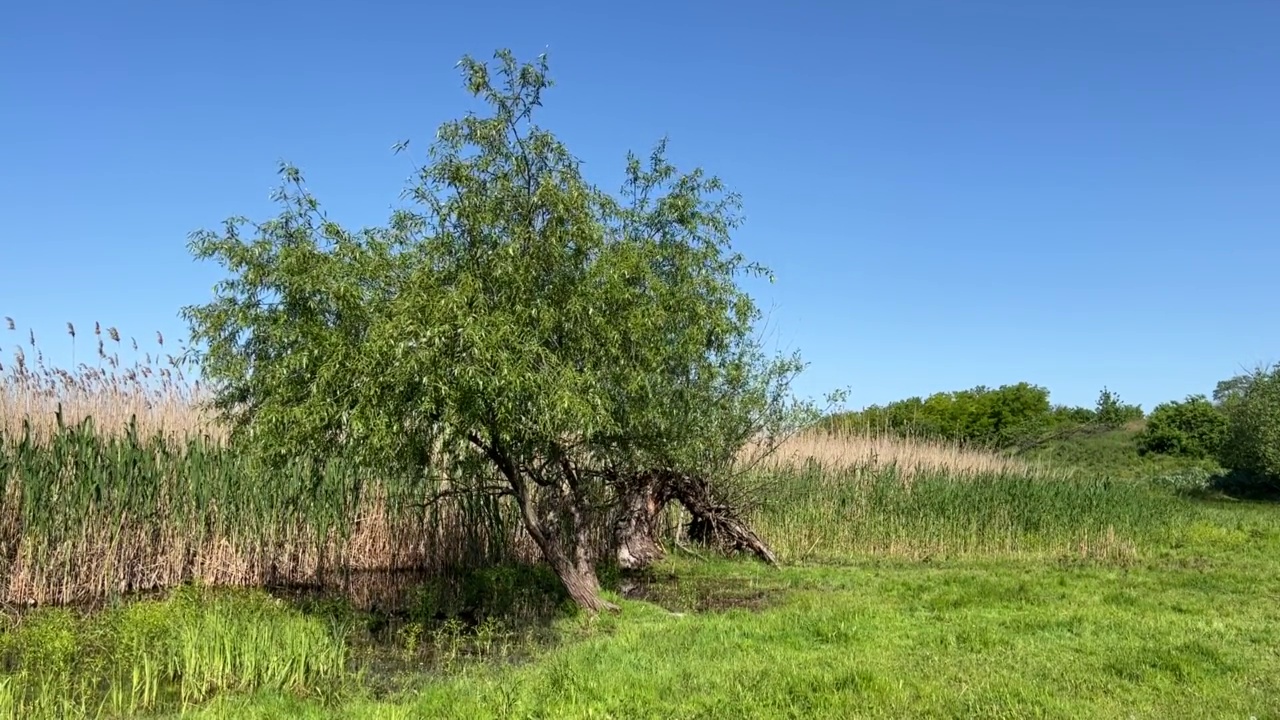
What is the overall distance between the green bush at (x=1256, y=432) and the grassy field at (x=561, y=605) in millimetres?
11726

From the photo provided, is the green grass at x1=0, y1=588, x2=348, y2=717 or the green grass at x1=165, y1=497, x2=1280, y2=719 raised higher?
the green grass at x1=0, y1=588, x2=348, y2=717

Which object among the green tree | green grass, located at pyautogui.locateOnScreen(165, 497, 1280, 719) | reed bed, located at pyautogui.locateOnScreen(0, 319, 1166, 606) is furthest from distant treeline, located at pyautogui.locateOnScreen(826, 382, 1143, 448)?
green grass, located at pyautogui.locateOnScreen(165, 497, 1280, 719)

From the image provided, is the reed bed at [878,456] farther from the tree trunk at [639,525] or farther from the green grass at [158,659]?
the green grass at [158,659]

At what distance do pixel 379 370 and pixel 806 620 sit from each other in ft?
15.8

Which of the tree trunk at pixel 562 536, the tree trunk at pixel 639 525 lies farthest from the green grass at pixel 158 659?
the tree trunk at pixel 639 525

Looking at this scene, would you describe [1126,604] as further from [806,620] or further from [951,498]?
[951,498]

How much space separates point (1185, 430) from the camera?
128ft

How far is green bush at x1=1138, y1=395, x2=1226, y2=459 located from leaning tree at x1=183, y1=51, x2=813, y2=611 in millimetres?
36492

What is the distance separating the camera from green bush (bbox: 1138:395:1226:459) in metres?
38.4

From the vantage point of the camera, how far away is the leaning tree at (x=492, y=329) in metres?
7.22

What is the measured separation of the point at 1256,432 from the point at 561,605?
87.2 ft

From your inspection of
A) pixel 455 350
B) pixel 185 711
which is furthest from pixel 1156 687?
pixel 185 711

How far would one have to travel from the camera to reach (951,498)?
16328 mm

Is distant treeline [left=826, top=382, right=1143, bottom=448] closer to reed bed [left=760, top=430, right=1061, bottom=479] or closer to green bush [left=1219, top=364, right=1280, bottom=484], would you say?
green bush [left=1219, top=364, right=1280, bottom=484]
